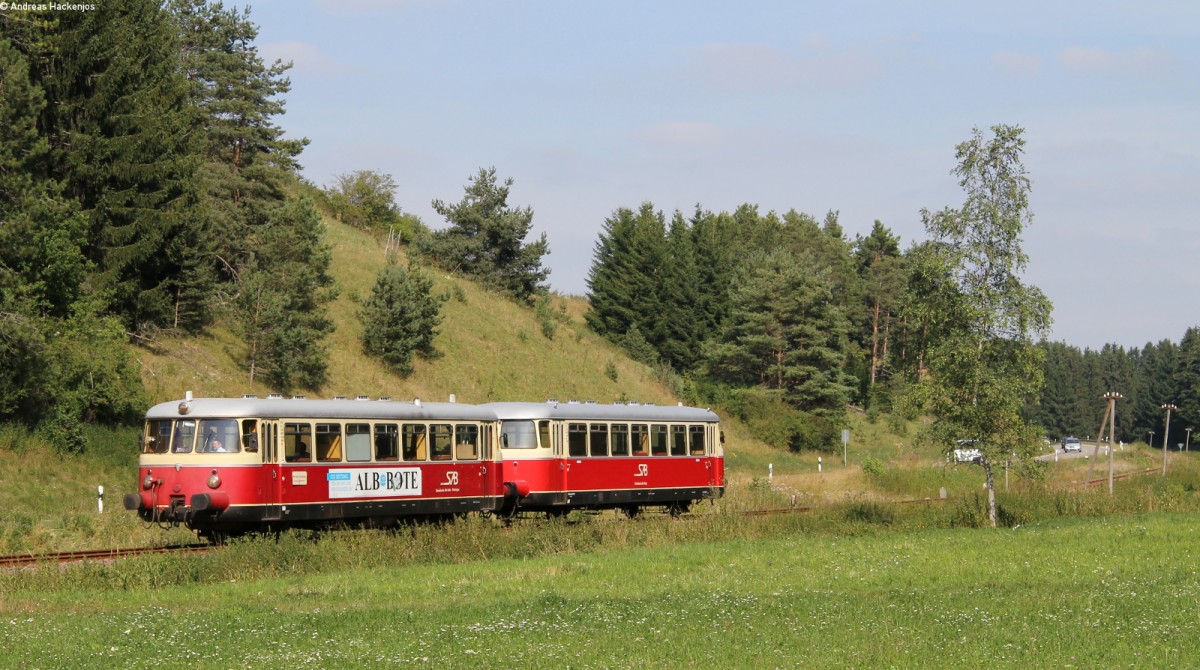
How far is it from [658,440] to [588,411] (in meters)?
2.92

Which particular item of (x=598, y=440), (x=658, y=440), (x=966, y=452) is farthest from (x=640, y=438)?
(x=966, y=452)

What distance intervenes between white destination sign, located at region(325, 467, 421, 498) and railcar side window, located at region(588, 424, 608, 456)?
18.7ft

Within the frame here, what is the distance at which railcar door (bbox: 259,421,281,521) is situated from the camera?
79.5 ft

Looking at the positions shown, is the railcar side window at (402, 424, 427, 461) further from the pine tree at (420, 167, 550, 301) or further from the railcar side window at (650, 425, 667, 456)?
the pine tree at (420, 167, 550, 301)

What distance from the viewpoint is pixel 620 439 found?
108 feet

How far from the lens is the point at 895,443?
285 ft

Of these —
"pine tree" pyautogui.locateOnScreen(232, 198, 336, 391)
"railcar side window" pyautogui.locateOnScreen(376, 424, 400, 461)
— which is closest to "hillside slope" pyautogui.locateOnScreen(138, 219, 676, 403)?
"pine tree" pyautogui.locateOnScreen(232, 198, 336, 391)

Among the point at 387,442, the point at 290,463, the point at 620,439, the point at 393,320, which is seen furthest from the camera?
the point at 393,320

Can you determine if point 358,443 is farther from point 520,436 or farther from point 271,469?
point 520,436

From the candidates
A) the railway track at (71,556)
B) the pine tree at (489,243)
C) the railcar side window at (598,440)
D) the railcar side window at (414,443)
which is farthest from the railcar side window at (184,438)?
the pine tree at (489,243)

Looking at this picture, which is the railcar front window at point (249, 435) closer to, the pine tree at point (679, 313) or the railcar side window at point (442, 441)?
the railcar side window at point (442, 441)

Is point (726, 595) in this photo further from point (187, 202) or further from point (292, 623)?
point (187, 202)

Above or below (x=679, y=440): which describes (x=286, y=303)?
above

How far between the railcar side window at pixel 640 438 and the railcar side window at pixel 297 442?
1026cm
